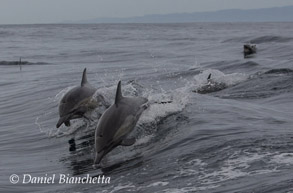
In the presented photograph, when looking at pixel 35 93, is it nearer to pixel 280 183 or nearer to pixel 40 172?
pixel 40 172

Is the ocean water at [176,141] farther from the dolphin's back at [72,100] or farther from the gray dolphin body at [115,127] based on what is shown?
the dolphin's back at [72,100]

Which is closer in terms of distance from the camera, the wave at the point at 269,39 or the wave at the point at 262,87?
the wave at the point at 262,87

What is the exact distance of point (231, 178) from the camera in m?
7.34

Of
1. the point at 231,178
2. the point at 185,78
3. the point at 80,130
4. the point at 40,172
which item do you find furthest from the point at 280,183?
the point at 185,78

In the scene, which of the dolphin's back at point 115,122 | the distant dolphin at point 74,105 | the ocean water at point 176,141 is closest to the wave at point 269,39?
the ocean water at point 176,141

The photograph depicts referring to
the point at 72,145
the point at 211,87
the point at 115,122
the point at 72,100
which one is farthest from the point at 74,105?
the point at 211,87

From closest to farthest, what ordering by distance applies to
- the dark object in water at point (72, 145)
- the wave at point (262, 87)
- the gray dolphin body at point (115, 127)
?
the gray dolphin body at point (115, 127)
the dark object in water at point (72, 145)
the wave at point (262, 87)

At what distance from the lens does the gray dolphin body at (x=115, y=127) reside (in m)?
8.66

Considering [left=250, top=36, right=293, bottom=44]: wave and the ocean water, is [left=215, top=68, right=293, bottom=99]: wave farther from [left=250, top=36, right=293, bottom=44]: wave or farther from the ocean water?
[left=250, top=36, right=293, bottom=44]: wave

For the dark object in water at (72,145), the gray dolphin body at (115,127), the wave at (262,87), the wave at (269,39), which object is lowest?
the wave at (269,39)

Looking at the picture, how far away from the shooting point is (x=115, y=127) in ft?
29.0

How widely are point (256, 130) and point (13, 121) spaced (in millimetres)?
6259

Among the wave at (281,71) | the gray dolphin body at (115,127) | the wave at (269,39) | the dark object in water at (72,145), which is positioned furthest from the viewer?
the wave at (269,39)

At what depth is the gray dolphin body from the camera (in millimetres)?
8656
